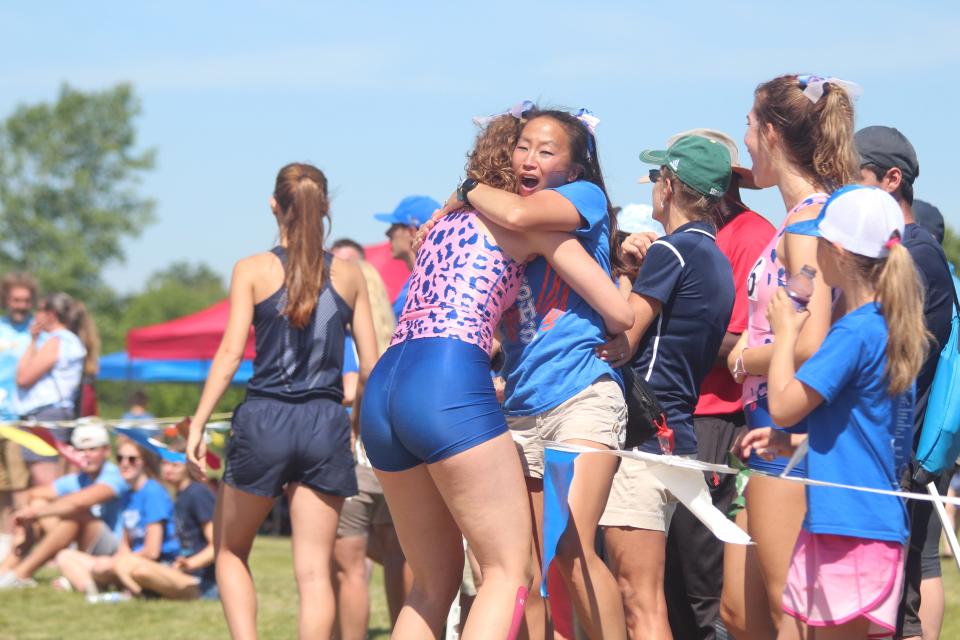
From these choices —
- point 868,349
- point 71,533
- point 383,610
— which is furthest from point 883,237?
point 71,533

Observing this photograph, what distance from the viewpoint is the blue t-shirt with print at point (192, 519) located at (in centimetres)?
918

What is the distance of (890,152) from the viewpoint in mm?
4359

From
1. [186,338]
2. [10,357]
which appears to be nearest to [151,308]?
[186,338]

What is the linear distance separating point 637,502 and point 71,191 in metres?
63.5

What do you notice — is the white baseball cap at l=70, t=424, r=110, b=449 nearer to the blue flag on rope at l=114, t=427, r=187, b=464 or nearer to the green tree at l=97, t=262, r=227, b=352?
the blue flag on rope at l=114, t=427, r=187, b=464

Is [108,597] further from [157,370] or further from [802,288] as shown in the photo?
[157,370]

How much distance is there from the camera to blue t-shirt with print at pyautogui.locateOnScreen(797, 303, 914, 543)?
304 cm

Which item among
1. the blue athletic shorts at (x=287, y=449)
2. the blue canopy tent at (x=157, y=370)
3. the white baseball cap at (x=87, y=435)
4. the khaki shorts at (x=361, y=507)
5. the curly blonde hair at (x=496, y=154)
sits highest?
the curly blonde hair at (x=496, y=154)

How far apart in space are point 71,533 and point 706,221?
21.9 ft

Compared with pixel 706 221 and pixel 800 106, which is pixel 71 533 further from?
pixel 800 106

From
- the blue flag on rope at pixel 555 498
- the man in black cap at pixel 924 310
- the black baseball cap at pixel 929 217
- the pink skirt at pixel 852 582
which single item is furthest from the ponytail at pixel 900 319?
the black baseball cap at pixel 929 217

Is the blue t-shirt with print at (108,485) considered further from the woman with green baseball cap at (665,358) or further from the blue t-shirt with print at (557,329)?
the blue t-shirt with print at (557,329)

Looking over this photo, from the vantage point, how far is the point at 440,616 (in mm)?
3703

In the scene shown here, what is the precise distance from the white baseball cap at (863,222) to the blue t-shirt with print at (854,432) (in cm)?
15
